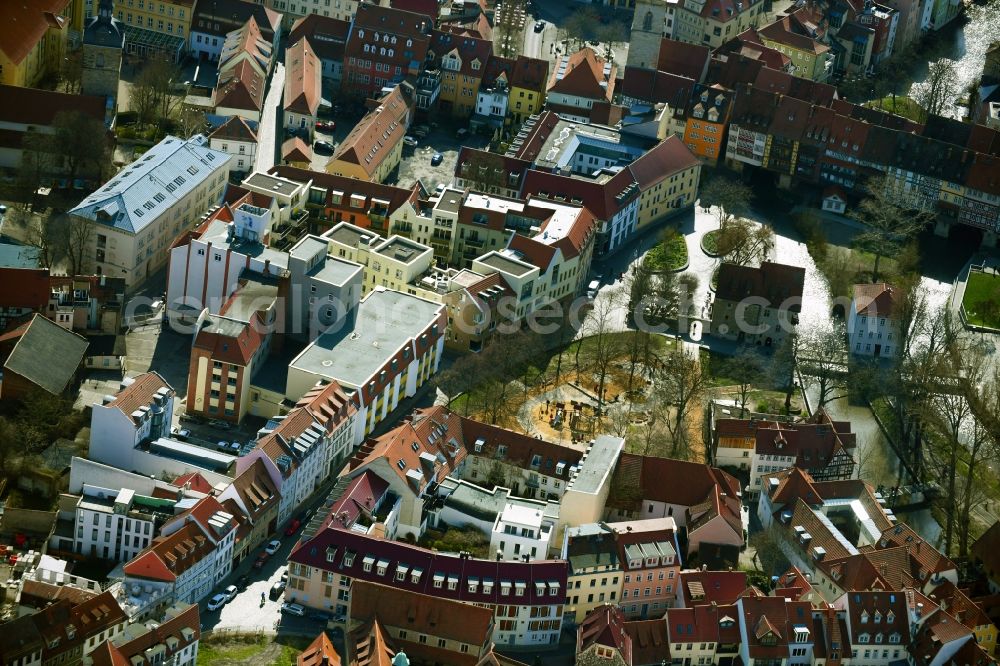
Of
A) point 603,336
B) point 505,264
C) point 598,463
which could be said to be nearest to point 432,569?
point 598,463

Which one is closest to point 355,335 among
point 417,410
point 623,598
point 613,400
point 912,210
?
point 417,410

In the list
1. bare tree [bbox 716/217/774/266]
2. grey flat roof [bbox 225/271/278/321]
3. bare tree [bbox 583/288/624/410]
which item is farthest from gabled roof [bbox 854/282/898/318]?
grey flat roof [bbox 225/271/278/321]

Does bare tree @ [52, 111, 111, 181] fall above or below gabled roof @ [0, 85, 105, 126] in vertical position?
below

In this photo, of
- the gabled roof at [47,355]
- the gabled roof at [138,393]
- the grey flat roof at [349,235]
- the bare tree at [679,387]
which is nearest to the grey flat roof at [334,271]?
the grey flat roof at [349,235]

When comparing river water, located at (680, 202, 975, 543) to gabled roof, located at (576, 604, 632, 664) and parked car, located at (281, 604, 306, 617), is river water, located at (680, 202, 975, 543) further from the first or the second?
parked car, located at (281, 604, 306, 617)

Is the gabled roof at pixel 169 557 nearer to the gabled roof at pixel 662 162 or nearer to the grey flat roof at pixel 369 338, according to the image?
the grey flat roof at pixel 369 338

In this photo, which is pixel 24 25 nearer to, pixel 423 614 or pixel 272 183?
pixel 272 183
